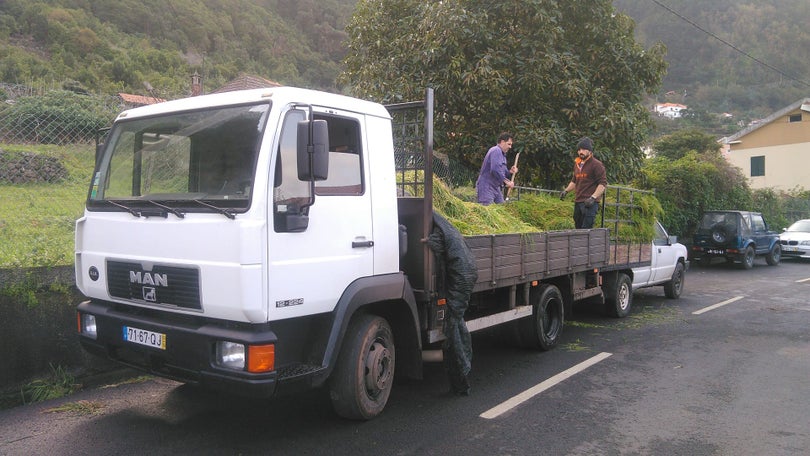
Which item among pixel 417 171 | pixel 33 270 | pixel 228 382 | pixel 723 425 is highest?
pixel 417 171

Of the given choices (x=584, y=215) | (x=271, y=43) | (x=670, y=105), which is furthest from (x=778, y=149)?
(x=271, y=43)

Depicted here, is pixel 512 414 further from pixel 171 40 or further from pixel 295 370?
pixel 171 40

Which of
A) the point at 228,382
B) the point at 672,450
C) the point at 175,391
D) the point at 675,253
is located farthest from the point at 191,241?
the point at 675,253

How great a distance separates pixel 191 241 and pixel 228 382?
35.4 inches

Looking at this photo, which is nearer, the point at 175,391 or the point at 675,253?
the point at 175,391

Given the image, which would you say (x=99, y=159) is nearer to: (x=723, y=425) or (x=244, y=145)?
(x=244, y=145)

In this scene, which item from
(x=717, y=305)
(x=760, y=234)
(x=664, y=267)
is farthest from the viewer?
(x=760, y=234)

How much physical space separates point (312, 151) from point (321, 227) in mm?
542

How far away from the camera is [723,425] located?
457 centimetres

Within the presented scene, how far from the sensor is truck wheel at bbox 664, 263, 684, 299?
11.3 m

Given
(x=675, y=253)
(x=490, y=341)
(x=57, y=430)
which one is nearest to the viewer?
(x=57, y=430)

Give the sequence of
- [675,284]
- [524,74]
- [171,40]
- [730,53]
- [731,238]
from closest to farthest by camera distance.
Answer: [524,74] → [675,284] → [731,238] → [730,53] → [171,40]

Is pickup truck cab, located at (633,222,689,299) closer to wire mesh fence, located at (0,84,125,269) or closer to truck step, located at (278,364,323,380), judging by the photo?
truck step, located at (278,364,323,380)

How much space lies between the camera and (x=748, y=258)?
17469 millimetres
